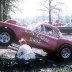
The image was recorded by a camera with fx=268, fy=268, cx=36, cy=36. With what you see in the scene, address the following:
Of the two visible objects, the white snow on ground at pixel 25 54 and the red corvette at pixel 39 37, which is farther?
the red corvette at pixel 39 37

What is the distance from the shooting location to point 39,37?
544 inches

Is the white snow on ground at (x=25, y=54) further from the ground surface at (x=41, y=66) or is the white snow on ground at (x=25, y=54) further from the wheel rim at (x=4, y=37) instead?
the wheel rim at (x=4, y=37)

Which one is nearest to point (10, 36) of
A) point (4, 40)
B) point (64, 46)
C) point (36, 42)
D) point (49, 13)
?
point (4, 40)

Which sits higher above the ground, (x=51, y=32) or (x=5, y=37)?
(x=51, y=32)

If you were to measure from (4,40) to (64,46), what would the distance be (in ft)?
10.5

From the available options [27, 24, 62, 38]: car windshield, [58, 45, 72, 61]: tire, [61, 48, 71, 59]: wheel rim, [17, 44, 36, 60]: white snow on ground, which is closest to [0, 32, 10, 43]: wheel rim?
[17, 44, 36, 60]: white snow on ground

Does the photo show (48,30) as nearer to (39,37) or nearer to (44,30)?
(44,30)

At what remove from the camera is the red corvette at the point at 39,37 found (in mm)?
13625

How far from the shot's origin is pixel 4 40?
1362cm

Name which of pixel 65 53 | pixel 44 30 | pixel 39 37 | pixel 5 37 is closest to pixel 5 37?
pixel 5 37

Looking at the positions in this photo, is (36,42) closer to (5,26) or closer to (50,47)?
(50,47)

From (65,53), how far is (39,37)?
1.72 m

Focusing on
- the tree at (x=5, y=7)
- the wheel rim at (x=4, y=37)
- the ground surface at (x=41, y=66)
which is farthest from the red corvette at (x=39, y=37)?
the tree at (x=5, y=7)

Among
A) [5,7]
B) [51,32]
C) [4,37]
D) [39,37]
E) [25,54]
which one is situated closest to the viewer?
[25,54]
